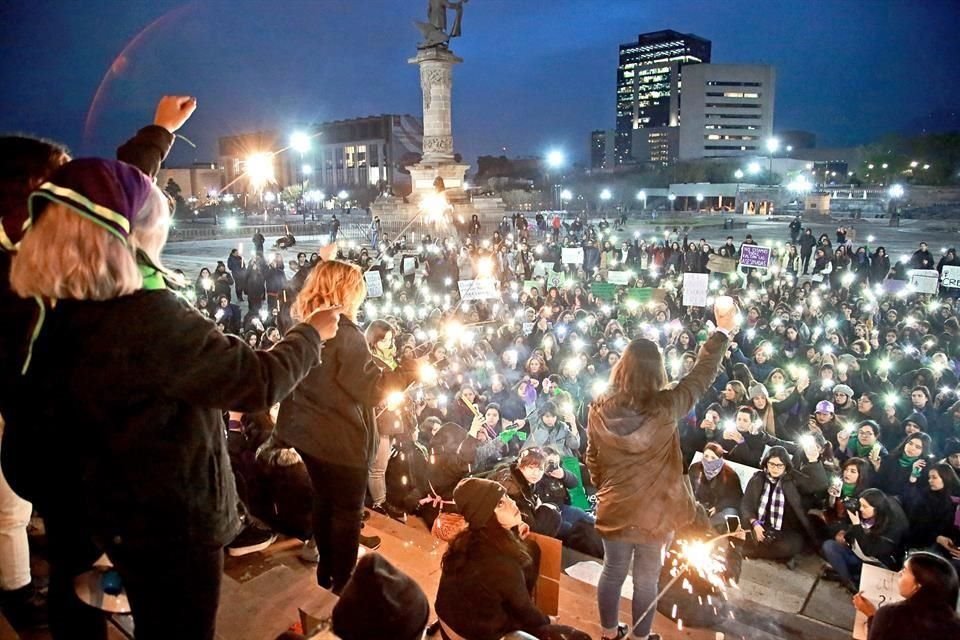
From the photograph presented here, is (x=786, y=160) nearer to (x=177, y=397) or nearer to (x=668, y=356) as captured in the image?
(x=668, y=356)

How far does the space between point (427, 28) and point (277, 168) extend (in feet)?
234

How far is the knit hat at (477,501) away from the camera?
285cm

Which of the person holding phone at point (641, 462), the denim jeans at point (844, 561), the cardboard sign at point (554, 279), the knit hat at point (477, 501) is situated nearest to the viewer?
the knit hat at point (477, 501)

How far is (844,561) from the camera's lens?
514 cm

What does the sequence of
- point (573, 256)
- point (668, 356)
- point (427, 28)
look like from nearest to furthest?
point (668, 356) → point (573, 256) → point (427, 28)

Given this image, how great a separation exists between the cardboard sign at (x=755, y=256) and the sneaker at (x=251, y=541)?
36.9 ft

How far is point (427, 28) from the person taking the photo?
26.8 metres

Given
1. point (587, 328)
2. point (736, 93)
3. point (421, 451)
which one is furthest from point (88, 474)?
point (736, 93)

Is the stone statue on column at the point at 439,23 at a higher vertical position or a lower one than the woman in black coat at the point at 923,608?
higher

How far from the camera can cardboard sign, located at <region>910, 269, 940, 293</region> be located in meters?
11.6

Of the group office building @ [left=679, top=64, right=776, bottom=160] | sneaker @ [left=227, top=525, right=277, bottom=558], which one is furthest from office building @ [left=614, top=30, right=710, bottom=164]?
sneaker @ [left=227, top=525, right=277, bottom=558]

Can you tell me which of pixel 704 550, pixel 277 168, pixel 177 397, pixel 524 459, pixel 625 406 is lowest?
pixel 704 550

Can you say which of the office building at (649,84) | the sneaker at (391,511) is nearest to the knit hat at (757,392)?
the sneaker at (391,511)

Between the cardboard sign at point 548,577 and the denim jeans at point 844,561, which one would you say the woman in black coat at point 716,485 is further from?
the cardboard sign at point 548,577
